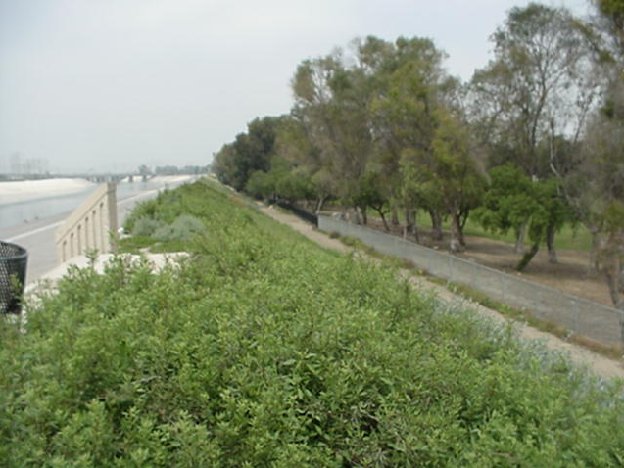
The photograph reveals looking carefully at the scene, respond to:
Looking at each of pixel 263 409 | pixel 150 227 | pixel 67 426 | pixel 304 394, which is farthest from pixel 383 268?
pixel 150 227

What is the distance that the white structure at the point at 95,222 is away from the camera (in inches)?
360

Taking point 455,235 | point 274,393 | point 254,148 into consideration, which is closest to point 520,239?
point 455,235

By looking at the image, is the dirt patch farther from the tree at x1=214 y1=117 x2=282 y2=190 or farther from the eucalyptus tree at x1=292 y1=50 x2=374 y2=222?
the tree at x1=214 y1=117 x2=282 y2=190

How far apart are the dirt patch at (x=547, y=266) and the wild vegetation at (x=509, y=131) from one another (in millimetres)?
910

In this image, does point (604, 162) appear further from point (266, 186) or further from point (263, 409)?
point (266, 186)

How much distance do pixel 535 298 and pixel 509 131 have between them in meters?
17.0

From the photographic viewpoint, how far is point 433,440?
2113 mm

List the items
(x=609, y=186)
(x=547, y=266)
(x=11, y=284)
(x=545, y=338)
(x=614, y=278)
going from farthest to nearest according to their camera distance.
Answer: (x=547, y=266) → (x=609, y=186) → (x=614, y=278) → (x=11, y=284) → (x=545, y=338)

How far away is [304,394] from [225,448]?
43cm

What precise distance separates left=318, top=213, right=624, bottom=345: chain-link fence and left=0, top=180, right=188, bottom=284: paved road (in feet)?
34.5

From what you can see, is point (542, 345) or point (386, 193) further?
point (386, 193)

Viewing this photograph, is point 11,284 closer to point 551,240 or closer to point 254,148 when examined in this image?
point 551,240

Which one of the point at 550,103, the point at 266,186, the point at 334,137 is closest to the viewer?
the point at 550,103

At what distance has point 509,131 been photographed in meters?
29.2
